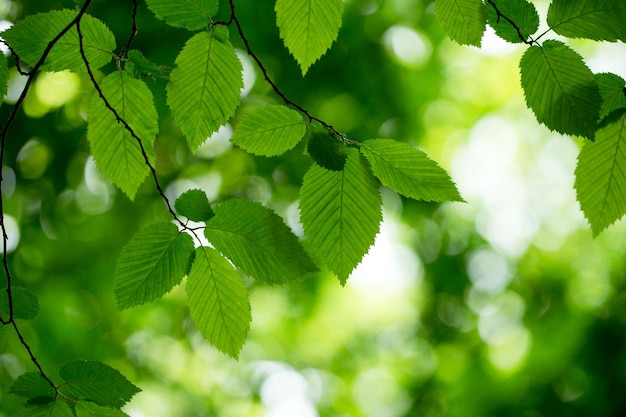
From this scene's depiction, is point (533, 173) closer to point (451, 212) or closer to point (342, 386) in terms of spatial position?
point (451, 212)

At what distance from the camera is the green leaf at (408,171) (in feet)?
2.36

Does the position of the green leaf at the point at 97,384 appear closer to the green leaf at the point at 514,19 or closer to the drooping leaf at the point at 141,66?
the drooping leaf at the point at 141,66

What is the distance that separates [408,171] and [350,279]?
445cm

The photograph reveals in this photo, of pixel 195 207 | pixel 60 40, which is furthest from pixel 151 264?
pixel 60 40

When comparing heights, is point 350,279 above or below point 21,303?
above

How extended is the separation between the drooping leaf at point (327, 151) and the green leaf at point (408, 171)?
4cm

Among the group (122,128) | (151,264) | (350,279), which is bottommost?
(151,264)

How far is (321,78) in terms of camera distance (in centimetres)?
442

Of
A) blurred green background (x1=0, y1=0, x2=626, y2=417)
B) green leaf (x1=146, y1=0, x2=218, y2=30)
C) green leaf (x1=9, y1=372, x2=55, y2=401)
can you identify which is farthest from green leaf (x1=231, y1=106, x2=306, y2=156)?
blurred green background (x1=0, y1=0, x2=626, y2=417)

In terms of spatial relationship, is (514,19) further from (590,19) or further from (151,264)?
(151,264)

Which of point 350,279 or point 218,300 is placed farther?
point 350,279

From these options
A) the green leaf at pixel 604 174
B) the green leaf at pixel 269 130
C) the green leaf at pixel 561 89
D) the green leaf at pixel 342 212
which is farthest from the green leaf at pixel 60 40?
the green leaf at pixel 604 174

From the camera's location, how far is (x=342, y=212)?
720 millimetres

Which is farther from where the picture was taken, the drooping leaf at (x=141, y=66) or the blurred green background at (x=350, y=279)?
the blurred green background at (x=350, y=279)
